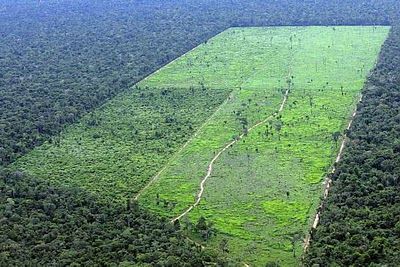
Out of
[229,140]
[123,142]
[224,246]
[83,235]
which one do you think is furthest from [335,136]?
[83,235]

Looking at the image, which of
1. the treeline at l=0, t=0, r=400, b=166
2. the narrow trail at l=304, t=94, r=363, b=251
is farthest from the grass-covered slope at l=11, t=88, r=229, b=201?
the narrow trail at l=304, t=94, r=363, b=251

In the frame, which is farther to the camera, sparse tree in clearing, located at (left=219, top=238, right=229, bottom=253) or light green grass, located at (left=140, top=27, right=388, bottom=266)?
light green grass, located at (left=140, top=27, right=388, bottom=266)

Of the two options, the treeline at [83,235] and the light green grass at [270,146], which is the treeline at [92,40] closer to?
the light green grass at [270,146]

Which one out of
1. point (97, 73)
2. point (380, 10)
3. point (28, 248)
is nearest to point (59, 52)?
point (97, 73)

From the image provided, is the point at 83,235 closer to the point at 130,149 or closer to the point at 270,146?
the point at 130,149

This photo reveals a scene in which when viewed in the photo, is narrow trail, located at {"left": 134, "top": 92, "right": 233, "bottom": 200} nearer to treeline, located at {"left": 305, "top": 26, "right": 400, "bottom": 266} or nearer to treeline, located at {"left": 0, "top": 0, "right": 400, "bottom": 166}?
treeline, located at {"left": 0, "top": 0, "right": 400, "bottom": 166}

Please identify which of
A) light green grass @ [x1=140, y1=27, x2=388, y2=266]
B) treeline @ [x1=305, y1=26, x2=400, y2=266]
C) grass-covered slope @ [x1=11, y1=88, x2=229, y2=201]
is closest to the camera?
treeline @ [x1=305, y1=26, x2=400, y2=266]

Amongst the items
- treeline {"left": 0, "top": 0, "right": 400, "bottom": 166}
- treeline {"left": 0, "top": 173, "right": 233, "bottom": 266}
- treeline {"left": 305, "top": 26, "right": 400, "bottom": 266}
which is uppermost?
treeline {"left": 305, "top": 26, "right": 400, "bottom": 266}

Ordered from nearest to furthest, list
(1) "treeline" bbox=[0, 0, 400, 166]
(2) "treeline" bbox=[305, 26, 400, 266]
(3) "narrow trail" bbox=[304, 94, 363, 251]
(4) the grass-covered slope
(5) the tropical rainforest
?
1. (2) "treeline" bbox=[305, 26, 400, 266]
2. (5) the tropical rainforest
3. (3) "narrow trail" bbox=[304, 94, 363, 251]
4. (4) the grass-covered slope
5. (1) "treeline" bbox=[0, 0, 400, 166]
